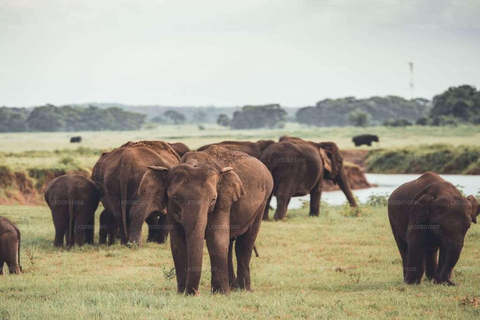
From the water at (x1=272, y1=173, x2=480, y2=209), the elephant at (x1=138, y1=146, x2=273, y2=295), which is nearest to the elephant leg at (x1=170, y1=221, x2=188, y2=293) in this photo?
the elephant at (x1=138, y1=146, x2=273, y2=295)

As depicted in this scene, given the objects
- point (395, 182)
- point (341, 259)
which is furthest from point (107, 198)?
point (395, 182)

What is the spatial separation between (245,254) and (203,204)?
7.50 feet

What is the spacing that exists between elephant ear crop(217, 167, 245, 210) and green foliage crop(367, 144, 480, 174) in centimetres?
4235

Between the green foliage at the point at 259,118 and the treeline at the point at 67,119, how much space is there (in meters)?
20.9

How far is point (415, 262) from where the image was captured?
12766 mm

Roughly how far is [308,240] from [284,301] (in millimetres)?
8907

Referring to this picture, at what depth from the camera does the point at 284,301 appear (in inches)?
435

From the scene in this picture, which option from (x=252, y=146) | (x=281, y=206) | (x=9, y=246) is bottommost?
(x=281, y=206)

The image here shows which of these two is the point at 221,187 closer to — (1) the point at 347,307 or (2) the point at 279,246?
(1) the point at 347,307

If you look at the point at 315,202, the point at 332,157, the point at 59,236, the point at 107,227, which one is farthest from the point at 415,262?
the point at 332,157

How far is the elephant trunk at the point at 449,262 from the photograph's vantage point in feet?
40.1

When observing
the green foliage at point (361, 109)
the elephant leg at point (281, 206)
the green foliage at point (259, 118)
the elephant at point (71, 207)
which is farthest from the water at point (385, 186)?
the green foliage at point (361, 109)

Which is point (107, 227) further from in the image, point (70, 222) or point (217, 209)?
point (217, 209)

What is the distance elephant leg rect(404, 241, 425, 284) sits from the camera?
1272 centimetres
